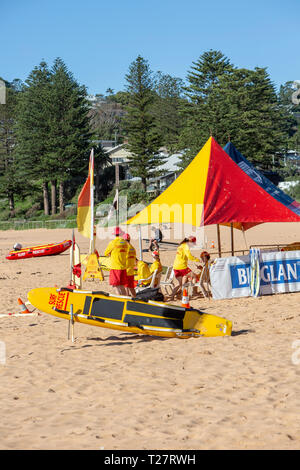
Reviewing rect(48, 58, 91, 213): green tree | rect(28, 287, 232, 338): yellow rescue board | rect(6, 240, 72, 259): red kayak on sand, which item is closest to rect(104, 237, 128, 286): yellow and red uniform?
rect(28, 287, 232, 338): yellow rescue board

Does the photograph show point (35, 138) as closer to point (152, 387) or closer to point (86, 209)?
point (86, 209)

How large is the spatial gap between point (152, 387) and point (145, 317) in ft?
8.29

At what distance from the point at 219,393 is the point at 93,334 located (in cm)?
419

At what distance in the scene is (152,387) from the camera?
6.71 m

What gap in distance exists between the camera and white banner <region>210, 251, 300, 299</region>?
12484 mm

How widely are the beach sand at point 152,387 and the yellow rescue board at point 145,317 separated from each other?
21 cm

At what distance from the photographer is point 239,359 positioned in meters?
7.65

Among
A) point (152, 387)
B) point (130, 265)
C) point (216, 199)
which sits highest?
point (216, 199)

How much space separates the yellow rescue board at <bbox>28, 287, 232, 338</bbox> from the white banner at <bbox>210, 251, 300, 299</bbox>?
3.34 metres

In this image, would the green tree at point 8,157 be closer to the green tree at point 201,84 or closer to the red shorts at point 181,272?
the green tree at point 201,84

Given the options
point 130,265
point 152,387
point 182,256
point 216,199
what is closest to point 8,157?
point 216,199

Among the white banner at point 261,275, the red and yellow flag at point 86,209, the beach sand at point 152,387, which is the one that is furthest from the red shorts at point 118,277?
the red and yellow flag at point 86,209
